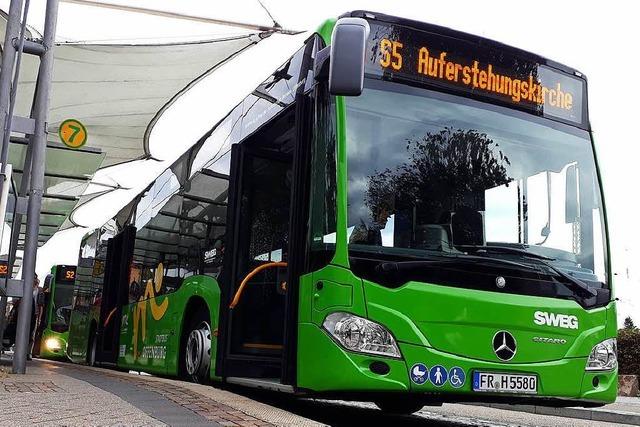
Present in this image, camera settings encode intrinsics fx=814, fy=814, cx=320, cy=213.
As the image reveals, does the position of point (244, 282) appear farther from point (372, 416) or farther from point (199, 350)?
point (372, 416)

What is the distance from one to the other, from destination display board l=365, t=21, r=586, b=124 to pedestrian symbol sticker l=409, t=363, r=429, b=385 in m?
2.25

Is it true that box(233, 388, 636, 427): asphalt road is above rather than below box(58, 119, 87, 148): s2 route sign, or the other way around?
below

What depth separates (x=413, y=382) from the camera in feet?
19.0

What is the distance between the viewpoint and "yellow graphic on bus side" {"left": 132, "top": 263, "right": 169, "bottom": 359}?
10.6 m

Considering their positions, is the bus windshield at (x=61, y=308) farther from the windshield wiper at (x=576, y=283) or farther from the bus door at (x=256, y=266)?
the windshield wiper at (x=576, y=283)

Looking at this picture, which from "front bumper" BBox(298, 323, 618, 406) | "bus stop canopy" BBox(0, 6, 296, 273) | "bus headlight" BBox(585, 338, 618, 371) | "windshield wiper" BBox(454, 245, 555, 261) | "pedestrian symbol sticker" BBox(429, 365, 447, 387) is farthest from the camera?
"bus stop canopy" BBox(0, 6, 296, 273)

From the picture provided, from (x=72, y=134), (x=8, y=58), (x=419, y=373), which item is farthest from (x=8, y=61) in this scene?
(x=419, y=373)

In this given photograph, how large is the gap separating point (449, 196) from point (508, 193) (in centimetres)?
57

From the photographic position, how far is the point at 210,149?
32.2 feet

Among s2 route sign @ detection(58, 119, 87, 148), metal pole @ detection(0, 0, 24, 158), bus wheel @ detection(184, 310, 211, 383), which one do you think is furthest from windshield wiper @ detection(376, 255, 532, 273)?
s2 route sign @ detection(58, 119, 87, 148)

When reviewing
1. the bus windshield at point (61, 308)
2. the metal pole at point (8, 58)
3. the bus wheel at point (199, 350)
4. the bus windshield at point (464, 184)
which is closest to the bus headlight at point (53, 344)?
the bus windshield at point (61, 308)

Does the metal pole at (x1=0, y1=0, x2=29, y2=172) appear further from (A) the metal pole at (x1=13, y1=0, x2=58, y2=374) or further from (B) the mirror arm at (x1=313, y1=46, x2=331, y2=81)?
(B) the mirror arm at (x1=313, y1=46, x2=331, y2=81)

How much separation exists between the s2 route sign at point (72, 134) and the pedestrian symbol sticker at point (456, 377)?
7.97 metres

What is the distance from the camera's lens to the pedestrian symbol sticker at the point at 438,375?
19.2 ft
